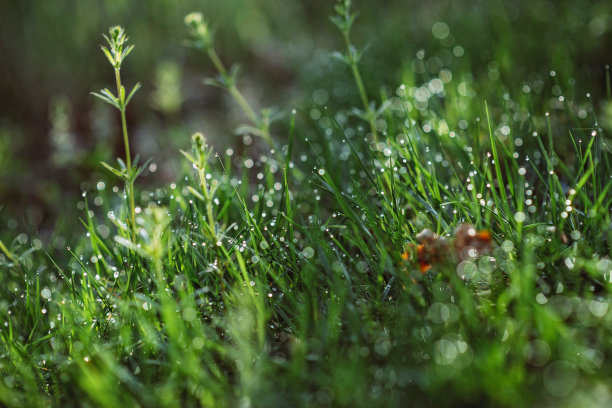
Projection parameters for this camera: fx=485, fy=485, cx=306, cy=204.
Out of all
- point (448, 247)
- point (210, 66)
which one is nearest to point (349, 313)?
point (448, 247)

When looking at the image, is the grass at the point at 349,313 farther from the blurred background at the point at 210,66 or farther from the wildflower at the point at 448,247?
the blurred background at the point at 210,66

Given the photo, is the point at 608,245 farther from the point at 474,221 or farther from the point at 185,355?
the point at 185,355

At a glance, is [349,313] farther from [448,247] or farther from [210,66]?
[210,66]

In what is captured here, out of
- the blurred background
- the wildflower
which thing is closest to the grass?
the wildflower

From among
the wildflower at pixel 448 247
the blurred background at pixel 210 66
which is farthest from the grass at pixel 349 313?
the blurred background at pixel 210 66

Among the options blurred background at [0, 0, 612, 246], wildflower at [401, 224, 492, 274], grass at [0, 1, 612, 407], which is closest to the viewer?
grass at [0, 1, 612, 407]

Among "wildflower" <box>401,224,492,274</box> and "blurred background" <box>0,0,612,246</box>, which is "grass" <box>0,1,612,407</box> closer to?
"wildflower" <box>401,224,492,274</box>

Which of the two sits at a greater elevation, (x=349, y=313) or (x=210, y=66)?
(x=210, y=66)

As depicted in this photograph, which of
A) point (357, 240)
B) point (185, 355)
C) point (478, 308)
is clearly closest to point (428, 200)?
point (357, 240)
